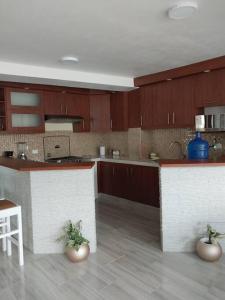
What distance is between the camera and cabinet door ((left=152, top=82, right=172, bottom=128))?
13.9 ft

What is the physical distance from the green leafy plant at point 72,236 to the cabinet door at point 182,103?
2281 millimetres

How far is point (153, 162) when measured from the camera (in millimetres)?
4191

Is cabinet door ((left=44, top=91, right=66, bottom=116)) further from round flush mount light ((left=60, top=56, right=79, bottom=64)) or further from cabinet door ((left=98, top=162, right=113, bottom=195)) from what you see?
round flush mount light ((left=60, top=56, right=79, bottom=64))

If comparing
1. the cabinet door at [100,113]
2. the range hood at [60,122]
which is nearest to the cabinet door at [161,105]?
the cabinet door at [100,113]

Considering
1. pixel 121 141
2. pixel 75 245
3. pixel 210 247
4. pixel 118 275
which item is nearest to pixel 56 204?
pixel 75 245

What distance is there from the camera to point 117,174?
482 cm

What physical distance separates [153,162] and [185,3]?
2623 millimetres

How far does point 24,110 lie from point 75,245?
8.60ft

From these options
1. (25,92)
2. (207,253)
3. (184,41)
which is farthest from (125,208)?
(184,41)

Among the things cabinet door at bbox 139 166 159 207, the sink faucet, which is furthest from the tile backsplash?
cabinet door at bbox 139 166 159 207

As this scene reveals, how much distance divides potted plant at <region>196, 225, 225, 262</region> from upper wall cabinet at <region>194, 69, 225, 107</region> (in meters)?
1.85

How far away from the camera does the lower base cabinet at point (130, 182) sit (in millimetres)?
4172

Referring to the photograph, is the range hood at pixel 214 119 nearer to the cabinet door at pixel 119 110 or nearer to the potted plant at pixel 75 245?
the cabinet door at pixel 119 110

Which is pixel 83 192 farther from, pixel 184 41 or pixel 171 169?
pixel 184 41
